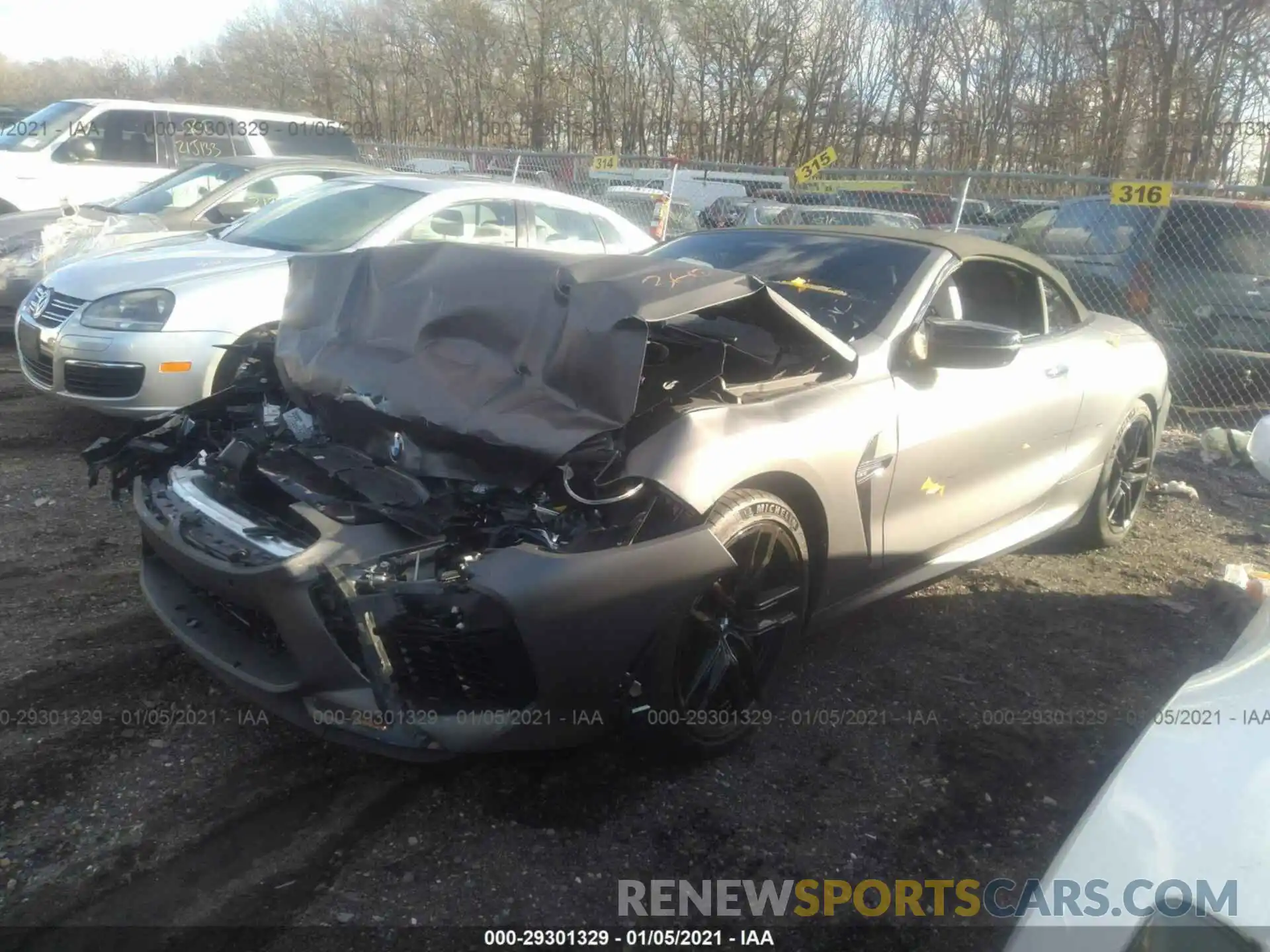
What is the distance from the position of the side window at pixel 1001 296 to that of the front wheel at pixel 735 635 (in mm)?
1764

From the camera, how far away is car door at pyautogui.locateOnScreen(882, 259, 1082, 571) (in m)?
3.66

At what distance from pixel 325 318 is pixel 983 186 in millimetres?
24784

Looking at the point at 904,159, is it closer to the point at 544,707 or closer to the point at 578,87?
the point at 578,87

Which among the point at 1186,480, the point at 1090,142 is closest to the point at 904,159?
the point at 1090,142

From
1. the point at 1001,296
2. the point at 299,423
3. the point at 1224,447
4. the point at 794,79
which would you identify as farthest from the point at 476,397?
the point at 794,79

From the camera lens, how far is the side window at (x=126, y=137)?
37.3ft

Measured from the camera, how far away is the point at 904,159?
92.9ft

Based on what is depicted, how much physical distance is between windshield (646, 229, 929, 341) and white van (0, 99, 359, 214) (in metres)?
8.57

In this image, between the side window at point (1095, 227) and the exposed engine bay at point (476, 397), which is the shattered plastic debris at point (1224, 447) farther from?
the exposed engine bay at point (476, 397)

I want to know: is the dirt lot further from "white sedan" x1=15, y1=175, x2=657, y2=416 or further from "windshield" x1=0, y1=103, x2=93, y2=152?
"windshield" x1=0, y1=103, x2=93, y2=152

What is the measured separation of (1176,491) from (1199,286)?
9.41 feet

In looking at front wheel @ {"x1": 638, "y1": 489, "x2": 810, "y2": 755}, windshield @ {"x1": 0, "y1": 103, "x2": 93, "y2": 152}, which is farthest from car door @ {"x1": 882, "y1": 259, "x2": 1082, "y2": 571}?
windshield @ {"x1": 0, "y1": 103, "x2": 93, "y2": 152}

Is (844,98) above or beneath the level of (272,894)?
above

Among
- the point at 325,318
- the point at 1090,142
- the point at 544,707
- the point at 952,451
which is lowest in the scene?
the point at 544,707
